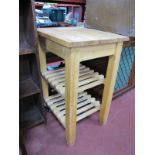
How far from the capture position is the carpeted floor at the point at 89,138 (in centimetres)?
105

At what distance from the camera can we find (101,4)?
1.09m

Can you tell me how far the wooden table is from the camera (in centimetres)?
74

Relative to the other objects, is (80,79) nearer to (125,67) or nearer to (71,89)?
(71,89)

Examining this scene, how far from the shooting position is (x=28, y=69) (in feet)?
3.52

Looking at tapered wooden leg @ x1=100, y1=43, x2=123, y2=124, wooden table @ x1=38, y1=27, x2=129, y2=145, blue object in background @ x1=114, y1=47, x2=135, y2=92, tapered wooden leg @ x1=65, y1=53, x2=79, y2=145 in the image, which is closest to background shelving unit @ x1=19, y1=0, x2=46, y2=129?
wooden table @ x1=38, y1=27, x2=129, y2=145

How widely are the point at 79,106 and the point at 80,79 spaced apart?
0.27 metres

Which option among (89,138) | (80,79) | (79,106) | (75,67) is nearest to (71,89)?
(75,67)

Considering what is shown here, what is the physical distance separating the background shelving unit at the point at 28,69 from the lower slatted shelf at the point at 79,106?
0.11 metres

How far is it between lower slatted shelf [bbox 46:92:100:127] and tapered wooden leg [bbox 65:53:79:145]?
0.43ft

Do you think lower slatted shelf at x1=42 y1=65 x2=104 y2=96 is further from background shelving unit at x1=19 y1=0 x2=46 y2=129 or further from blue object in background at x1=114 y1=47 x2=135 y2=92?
blue object in background at x1=114 y1=47 x2=135 y2=92
